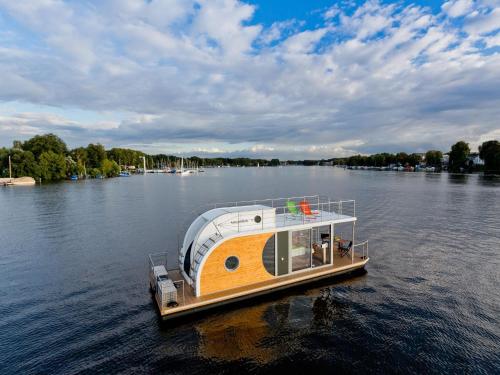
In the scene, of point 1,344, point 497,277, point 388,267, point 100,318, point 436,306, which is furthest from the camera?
point 388,267

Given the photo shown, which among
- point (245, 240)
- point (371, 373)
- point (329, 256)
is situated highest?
point (245, 240)

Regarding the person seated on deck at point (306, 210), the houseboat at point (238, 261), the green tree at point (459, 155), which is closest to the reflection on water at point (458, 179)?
the green tree at point (459, 155)

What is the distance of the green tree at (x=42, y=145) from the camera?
125 meters

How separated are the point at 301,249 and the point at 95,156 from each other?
512 feet

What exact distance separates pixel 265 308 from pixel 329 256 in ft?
21.8

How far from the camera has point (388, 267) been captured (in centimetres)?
2259

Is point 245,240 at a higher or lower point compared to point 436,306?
higher

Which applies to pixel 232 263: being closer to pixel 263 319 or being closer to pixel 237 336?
pixel 263 319

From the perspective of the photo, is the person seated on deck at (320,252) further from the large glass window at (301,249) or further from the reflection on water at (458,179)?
the reflection on water at (458,179)

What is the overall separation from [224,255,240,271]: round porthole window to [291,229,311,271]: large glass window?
4060 millimetres

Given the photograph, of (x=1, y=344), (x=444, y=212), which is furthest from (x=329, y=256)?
(x=444, y=212)

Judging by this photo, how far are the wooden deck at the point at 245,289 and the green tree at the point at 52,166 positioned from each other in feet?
401

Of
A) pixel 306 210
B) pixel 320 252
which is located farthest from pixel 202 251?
pixel 320 252

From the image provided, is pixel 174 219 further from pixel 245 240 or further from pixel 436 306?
pixel 436 306
